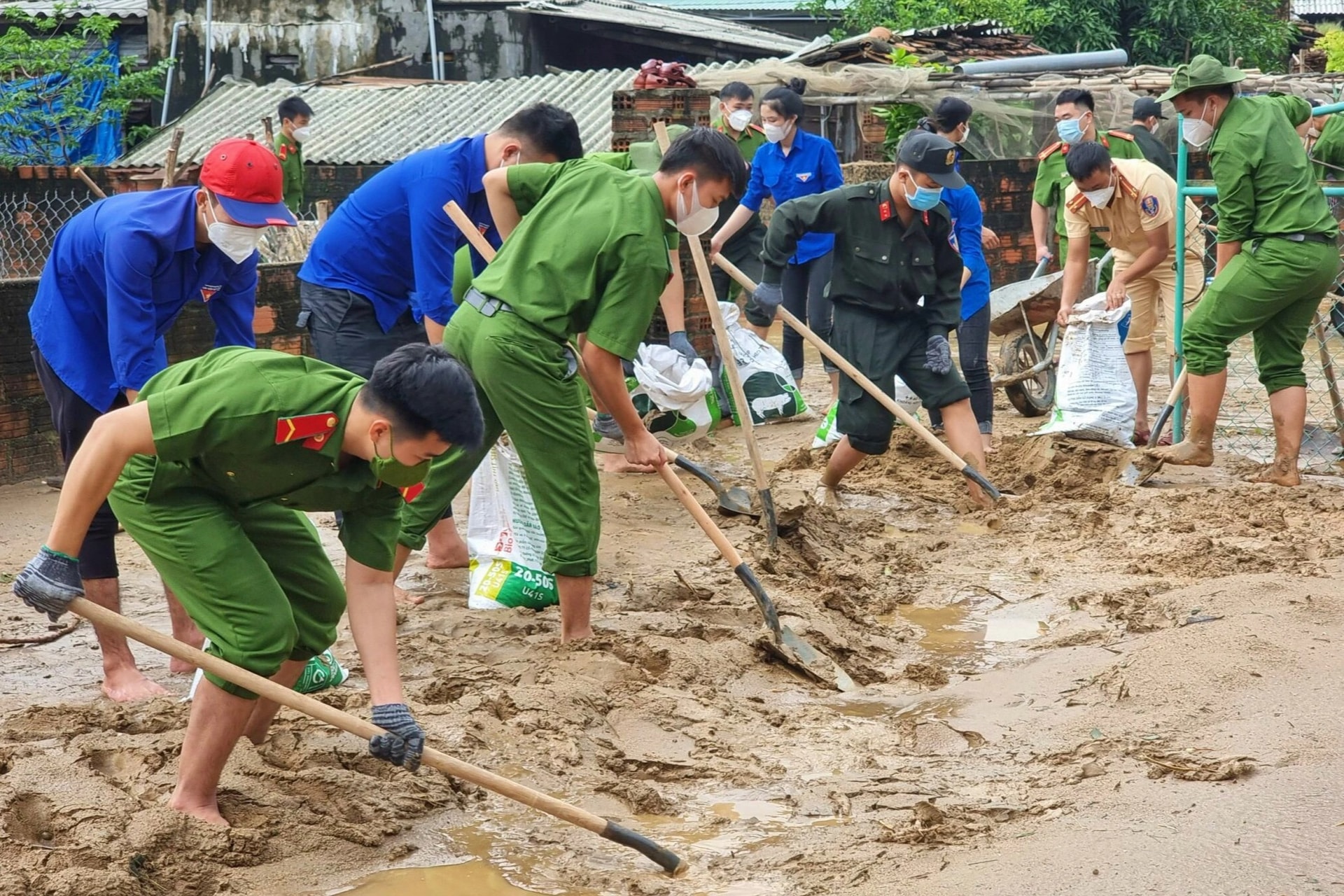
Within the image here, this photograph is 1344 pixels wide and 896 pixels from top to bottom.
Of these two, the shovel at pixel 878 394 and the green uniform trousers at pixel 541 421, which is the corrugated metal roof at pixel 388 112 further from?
the green uniform trousers at pixel 541 421

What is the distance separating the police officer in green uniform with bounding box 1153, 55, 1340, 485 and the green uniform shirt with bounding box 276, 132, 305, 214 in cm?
673

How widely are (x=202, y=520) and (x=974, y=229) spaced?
5223 mm

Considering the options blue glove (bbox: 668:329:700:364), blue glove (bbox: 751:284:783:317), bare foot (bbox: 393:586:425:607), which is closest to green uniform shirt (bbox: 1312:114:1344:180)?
blue glove (bbox: 751:284:783:317)

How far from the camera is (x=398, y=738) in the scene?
10.6ft

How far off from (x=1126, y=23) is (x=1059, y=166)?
44.9 feet

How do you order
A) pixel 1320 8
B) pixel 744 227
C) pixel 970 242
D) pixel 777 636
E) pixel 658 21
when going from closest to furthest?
pixel 777 636 < pixel 970 242 < pixel 744 227 < pixel 658 21 < pixel 1320 8

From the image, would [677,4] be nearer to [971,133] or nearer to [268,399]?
[971,133]

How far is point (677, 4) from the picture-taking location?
87.9 ft

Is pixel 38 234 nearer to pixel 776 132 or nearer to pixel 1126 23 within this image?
pixel 776 132

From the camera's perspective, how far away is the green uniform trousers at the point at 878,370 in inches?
256

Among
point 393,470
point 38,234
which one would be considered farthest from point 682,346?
point 38,234

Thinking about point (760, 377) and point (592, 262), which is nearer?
point (592, 262)

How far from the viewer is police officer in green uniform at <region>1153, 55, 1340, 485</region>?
20.4 ft

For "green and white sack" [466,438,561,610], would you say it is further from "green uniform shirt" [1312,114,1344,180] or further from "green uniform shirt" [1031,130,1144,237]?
"green uniform shirt" [1312,114,1344,180]
